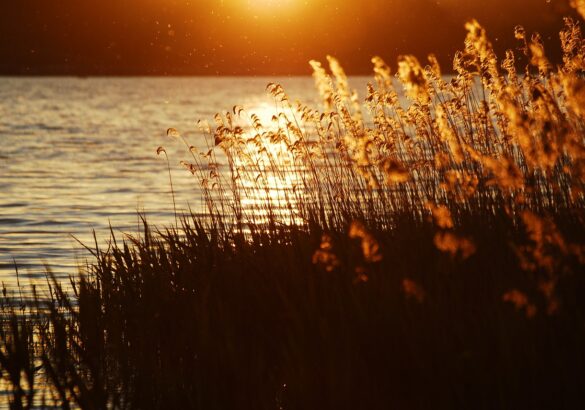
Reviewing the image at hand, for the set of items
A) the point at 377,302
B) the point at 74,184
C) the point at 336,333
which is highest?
the point at 74,184

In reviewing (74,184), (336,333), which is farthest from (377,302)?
(74,184)

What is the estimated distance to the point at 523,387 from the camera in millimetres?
5410

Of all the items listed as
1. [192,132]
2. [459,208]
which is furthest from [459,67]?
[192,132]

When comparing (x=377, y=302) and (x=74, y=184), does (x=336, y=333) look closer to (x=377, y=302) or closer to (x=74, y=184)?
(x=377, y=302)

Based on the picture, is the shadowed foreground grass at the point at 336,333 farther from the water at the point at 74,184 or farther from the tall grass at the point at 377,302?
the water at the point at 74,184

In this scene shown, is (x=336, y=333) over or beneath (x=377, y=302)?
beneath

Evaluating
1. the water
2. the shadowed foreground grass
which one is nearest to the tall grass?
the shadowed foreground grass

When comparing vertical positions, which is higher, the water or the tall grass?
the water

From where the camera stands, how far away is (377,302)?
19.9 feet

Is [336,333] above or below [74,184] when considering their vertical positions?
below

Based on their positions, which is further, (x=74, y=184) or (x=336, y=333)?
(x=74, y=184)

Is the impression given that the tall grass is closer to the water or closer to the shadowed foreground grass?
the shadowed foreground grass

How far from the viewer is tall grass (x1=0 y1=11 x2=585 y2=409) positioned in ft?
18.2

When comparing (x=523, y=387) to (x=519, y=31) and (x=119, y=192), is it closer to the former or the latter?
(x=519, y=31)
